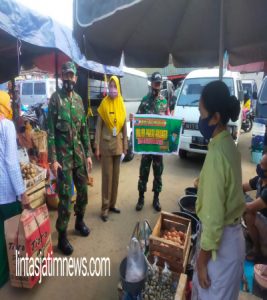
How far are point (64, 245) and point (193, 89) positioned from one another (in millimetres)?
5483

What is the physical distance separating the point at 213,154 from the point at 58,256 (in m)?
2.47

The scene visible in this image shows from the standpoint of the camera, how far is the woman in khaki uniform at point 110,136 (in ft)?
12.4

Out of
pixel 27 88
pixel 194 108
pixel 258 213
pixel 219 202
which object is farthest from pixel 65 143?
pixel 27 88

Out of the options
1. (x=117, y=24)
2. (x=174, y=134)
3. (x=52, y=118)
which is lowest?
(x=174, y=134)

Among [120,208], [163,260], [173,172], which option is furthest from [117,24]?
[173,172]

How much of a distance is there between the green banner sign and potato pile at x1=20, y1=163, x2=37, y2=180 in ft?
5.12

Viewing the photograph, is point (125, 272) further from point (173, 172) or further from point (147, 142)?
point (173, 172)

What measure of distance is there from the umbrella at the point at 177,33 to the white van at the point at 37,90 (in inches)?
353

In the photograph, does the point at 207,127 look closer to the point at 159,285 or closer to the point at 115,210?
the point at 159,285

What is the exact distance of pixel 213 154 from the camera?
4.67ft

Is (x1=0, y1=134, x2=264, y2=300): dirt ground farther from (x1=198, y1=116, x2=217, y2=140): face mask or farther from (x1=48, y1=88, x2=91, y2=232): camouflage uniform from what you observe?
(x1=198, y1=116, x2=217, y2=140): face mask

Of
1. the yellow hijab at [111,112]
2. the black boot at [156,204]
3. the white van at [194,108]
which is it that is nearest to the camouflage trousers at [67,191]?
the yellow hijab at [111,112]

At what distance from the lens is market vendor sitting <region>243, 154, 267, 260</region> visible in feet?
8.70

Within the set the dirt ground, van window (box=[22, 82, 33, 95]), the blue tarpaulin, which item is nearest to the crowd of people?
the dirt ground
